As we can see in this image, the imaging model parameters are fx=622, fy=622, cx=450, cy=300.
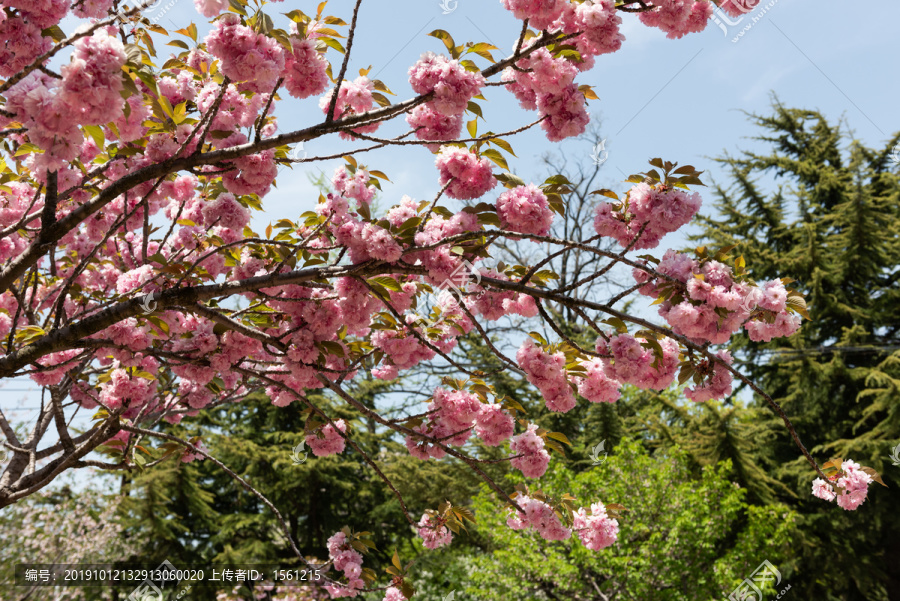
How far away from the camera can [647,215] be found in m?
1.91

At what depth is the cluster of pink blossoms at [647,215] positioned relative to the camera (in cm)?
186

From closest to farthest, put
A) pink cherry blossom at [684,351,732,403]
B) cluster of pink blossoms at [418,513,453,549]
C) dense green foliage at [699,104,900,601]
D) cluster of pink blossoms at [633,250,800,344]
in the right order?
cluster of pink blossoms at [633,250,800,344], pink cherry blossom at [684,351,732,403], cluster of pink blossoms at [418,513,453,549], dense green foliage at [699,104,900,601]

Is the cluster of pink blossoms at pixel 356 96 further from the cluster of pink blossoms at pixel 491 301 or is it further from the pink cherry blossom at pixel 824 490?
the pink cherry blossom at pixel 824 490

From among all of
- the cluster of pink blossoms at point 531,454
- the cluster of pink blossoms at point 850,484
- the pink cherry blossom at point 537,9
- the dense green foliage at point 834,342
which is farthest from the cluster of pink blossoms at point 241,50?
the dense green foliage at point 834,342

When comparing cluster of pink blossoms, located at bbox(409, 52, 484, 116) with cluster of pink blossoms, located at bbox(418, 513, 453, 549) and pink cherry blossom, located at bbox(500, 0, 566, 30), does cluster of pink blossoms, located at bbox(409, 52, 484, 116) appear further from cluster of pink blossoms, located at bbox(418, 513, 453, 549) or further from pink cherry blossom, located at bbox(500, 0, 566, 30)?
cluster of pink blossoms, located at bbox(418, 513, 453, 549)

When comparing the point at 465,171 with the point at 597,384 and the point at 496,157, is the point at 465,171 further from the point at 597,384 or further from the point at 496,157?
the point at 597,384

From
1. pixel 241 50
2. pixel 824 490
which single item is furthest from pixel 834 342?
pixel 241 50

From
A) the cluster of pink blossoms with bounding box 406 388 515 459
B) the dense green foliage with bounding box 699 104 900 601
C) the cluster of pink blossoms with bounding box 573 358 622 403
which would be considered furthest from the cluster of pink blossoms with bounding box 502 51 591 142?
the dense green foliage with bounding box 699 104 900 601

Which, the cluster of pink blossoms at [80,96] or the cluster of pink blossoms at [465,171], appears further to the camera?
the cluster of pink blossoms at [465,171]

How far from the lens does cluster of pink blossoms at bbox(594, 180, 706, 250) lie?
1863 millimetres

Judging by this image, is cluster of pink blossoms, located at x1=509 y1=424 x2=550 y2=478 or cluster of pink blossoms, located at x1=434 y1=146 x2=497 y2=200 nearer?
cluster of pink blossoms, located at x1=434 y1=146 x2=497 y2=200

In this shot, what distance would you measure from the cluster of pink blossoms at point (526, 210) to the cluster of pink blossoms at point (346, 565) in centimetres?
191

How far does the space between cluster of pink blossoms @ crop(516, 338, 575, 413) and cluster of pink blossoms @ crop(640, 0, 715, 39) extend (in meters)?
1.14

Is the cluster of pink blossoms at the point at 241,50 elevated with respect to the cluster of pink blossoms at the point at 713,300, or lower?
elevated
